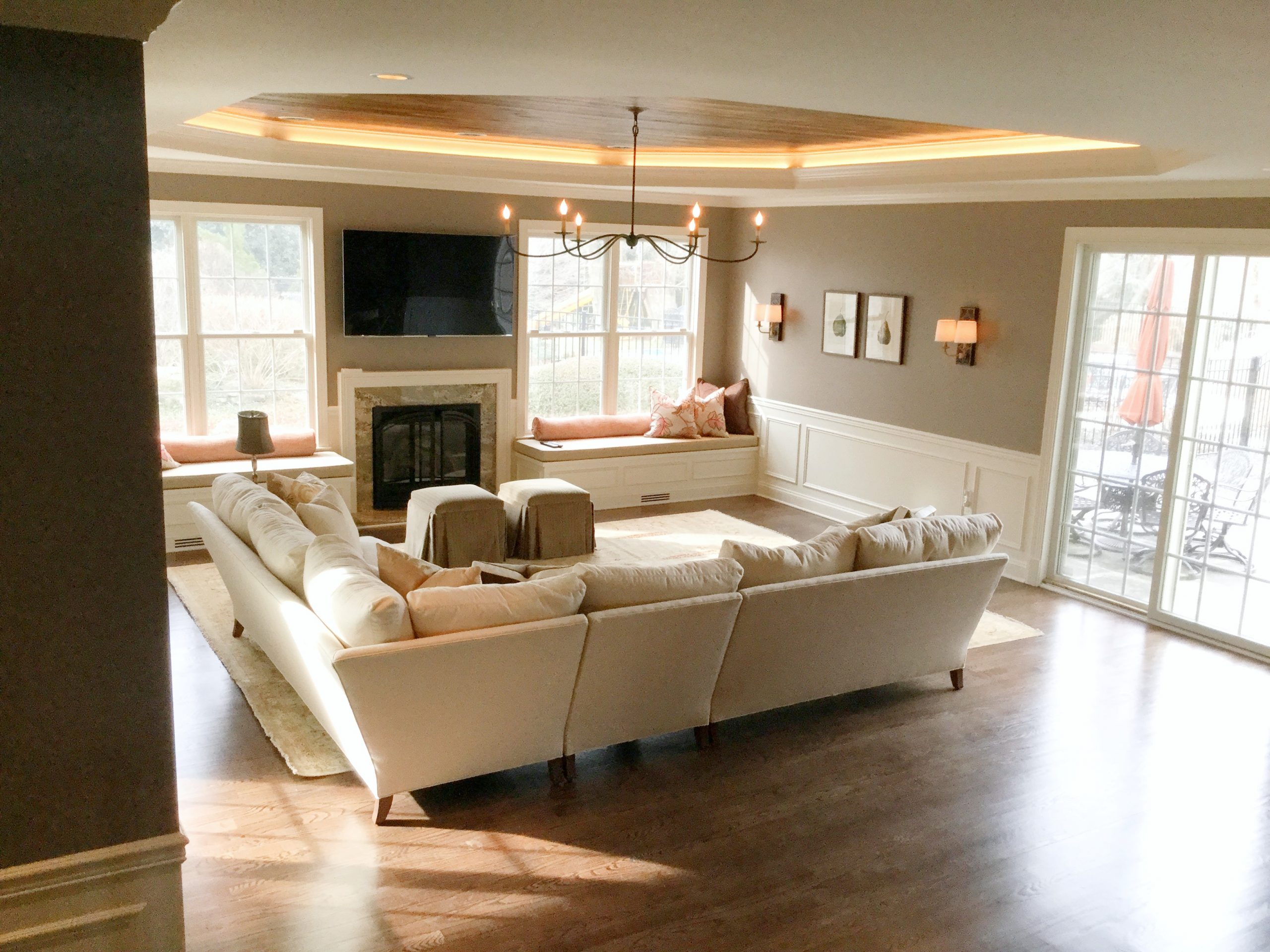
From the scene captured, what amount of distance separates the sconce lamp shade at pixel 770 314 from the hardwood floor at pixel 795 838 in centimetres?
450

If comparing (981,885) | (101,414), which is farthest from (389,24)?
(981,885)

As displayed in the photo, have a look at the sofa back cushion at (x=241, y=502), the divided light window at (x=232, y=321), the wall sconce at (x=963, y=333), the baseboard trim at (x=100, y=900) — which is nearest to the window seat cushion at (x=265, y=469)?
the divided light window at (x=232, y=321)

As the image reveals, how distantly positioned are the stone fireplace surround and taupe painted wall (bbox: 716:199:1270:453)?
2.40 meters

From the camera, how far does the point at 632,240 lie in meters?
5.99

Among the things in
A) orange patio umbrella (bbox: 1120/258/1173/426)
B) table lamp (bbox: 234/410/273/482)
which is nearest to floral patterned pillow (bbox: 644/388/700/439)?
table lamp (bbox: 234/410/273/482)

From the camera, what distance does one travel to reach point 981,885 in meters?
3.63

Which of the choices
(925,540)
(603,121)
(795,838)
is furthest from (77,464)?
(603,121)

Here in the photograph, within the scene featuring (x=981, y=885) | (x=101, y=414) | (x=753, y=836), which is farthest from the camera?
(x=753, y=836)

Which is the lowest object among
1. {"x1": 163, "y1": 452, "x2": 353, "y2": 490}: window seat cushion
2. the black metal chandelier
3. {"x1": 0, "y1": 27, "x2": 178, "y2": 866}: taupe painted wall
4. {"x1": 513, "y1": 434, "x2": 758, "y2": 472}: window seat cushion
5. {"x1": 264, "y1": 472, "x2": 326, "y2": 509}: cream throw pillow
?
{"x1": 163, "y1": 452, "x2": 353, "y2": 490}: window seat cushion

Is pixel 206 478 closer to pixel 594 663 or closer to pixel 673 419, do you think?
pixel 673 419

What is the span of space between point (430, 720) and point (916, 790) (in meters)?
1.96

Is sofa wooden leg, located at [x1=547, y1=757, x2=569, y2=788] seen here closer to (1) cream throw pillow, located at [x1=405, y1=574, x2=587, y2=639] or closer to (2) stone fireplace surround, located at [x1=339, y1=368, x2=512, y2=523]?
(1) cream throw pillow, located at [x1=405, y1=574, x2=587, y2=639]

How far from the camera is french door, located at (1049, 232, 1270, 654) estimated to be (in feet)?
19.4

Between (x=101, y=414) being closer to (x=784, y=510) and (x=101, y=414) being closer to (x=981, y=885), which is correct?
(x=981, y=885)
